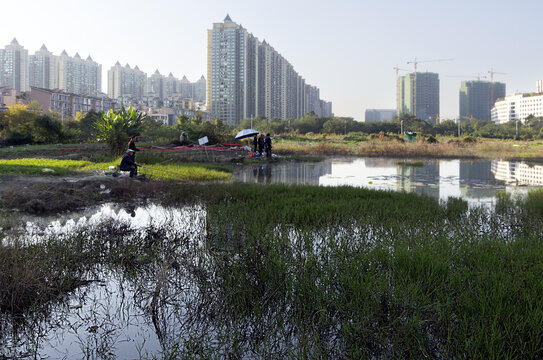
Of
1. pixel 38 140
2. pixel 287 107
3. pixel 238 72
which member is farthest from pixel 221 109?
pixel 38 140

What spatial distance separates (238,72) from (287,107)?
91.0ft

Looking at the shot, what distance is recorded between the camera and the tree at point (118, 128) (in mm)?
19531

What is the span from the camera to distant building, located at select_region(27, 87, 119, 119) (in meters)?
80.3

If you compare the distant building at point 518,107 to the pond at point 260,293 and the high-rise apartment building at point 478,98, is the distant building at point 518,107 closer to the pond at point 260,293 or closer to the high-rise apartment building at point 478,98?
the high-rise apartment building at point 478,98

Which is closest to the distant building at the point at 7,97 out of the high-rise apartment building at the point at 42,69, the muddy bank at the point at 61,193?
the high-rise apartment building at the point at 42,69

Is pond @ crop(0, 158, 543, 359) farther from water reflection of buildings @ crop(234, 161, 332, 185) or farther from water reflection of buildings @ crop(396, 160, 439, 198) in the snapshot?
water reflection of buildings @ crop(234, 161, 332, 185)

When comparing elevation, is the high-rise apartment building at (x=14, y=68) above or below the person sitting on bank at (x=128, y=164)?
above

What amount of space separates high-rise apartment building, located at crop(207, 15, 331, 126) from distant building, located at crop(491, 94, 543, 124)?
240 feet

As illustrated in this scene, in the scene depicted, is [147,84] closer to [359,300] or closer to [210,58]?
[210,58]

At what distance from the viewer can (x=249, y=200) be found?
8.91 metres

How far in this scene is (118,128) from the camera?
22.0 metres

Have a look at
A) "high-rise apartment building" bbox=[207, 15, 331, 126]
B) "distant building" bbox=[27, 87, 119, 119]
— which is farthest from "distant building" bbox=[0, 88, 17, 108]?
"high-rise apartment building" bbox=[207, 15, 331, 126]

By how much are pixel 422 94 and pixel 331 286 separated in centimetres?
17563

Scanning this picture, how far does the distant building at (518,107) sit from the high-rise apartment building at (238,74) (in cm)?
7325
